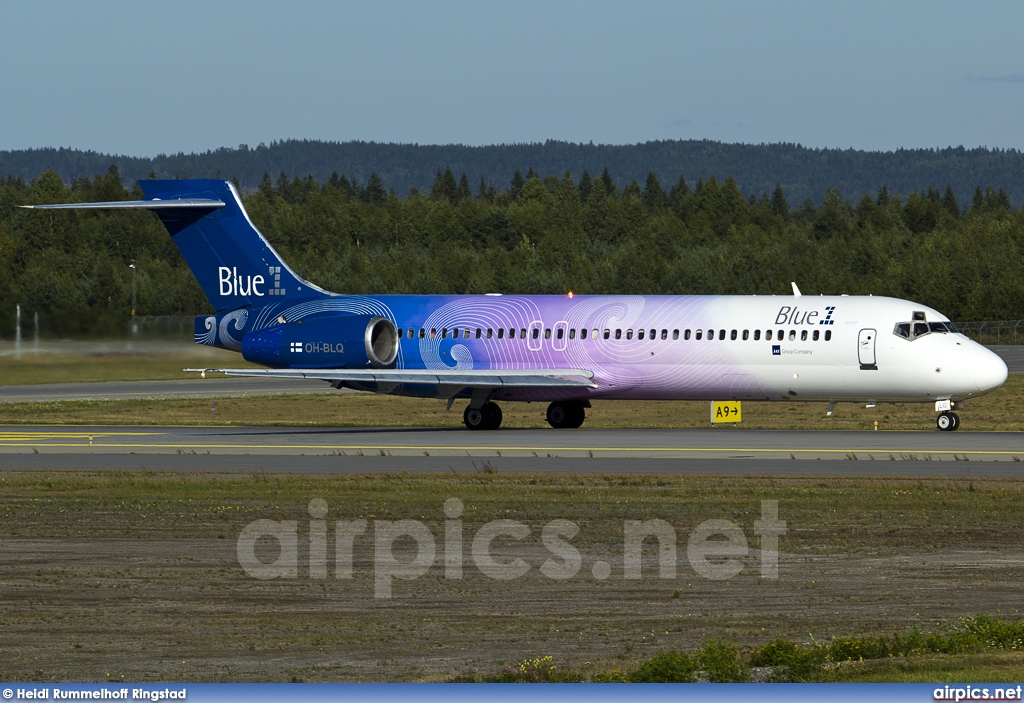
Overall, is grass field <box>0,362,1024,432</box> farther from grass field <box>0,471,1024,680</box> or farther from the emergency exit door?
grass field <box>0,471,1024,680</box>

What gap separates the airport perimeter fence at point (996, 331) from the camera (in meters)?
117

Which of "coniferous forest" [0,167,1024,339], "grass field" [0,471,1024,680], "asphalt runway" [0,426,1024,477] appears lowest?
"grass field" [0,471,1024,680]

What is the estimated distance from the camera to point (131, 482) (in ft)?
90.1

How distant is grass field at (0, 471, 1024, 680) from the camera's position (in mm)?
12781

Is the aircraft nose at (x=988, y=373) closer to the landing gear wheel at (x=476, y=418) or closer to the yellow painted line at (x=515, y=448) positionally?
the yellow painted line at (x=515, y=448)

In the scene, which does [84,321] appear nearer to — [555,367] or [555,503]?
[555,367]

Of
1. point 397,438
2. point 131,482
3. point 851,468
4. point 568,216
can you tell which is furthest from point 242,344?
point 568,216

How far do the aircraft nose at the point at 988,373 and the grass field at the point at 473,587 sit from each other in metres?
12.1

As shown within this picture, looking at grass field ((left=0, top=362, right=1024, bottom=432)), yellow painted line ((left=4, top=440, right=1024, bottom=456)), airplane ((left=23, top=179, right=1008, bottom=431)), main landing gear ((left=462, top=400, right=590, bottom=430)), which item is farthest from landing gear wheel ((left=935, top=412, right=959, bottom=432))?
main landing gear ((left=462, top=400, right=590, bottom=430))

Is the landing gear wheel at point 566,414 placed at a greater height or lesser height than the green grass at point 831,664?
greater

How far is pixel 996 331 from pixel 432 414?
3036 inches

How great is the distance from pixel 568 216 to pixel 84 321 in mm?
144946

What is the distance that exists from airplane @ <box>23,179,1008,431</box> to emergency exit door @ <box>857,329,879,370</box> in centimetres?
4

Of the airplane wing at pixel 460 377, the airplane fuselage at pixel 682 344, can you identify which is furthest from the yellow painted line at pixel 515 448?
the airplane fuselage at pixel 682 344
